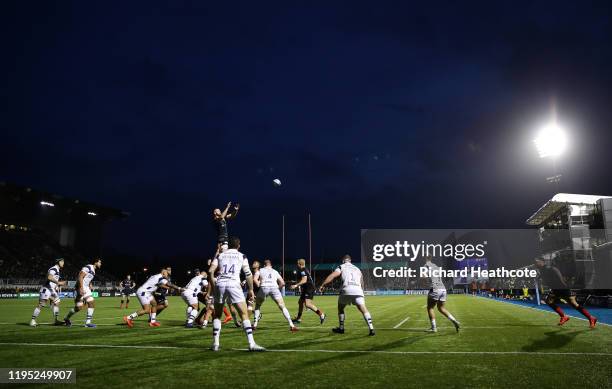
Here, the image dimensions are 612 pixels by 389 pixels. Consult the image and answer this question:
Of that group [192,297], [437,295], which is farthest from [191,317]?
[437,295]

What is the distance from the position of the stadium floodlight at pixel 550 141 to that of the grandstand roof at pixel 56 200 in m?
63.3

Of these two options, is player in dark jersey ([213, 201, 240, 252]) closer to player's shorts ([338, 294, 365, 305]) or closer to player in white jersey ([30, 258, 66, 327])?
player's shorts ([338, 294, 365, 305])

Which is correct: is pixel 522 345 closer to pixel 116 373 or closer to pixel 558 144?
pixel 116 373

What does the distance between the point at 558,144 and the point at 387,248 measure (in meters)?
56.5

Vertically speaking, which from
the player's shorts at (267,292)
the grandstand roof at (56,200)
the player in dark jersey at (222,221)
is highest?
the grandstand roof at (56,200)

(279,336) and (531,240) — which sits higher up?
(531,240)

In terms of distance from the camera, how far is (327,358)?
8.20m

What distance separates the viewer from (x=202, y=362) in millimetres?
7777

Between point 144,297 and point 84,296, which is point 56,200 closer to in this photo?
→ point 84,296

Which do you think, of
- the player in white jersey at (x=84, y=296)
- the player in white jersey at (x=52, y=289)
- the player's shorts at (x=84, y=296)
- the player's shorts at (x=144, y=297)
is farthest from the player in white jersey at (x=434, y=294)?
the player in white jersey at (x=52, y=289)

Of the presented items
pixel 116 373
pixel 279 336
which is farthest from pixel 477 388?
pixel 279 336

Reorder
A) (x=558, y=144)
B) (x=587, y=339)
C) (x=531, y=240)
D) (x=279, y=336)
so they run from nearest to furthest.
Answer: (x=587, y=339)
(x=279, y=336)
(x=558, y=144)
(x=531, y=240)

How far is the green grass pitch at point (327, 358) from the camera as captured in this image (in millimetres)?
6352

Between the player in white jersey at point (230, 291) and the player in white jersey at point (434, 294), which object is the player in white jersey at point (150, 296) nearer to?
the player in white jersey at point (230, 291)
